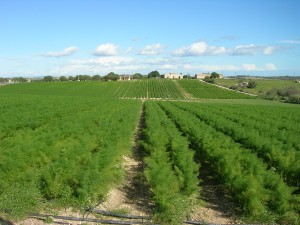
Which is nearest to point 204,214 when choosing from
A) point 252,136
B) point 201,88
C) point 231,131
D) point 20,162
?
point 20,162

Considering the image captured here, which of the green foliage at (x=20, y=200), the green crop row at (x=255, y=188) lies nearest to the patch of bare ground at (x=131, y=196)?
the green foliage at (x=20, y=200)

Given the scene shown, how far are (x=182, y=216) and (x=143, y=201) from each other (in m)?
1.81

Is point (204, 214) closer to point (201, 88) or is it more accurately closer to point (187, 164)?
point (187, 164)

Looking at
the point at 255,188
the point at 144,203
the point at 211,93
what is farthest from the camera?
the point at 211,93

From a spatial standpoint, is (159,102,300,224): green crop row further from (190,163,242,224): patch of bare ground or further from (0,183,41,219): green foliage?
(0,183,41,219): green foliage

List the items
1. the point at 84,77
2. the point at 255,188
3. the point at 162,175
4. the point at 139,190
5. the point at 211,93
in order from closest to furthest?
the point at 255,188 < the point at 162,175 < the point at 139,190 < the point at 211,93 < the point at 84,77

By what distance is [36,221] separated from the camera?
361 inches

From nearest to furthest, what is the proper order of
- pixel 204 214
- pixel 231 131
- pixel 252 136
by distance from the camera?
pixel 204 214, pixel 252 136, pixel 231 131

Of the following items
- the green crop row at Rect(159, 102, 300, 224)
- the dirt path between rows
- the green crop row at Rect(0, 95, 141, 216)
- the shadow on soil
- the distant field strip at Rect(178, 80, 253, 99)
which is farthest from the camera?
the distant field strip at Rect(178, 80, 253, 99)

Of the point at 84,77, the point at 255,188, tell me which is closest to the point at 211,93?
the point at 255,188

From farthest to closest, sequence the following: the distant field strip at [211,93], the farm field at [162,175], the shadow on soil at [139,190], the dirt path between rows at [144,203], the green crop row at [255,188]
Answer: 1. the distant field strip at [211,93]
2. the shadow on soil at [139,190]
3. the dirt path between rows at [144,203]
4. the farm field at [162,175]
5. the green crop row at [255,188]

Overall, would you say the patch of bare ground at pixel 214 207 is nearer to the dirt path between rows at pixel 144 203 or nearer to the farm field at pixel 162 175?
the dirt path between rows at pixel 144 203

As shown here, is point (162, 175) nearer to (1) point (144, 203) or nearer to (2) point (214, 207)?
(1) point (144, 203)

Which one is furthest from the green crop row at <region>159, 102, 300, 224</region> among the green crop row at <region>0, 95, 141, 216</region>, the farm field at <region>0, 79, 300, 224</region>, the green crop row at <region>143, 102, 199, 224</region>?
the green crop row at <region>0, 95, 141, 216</region>
